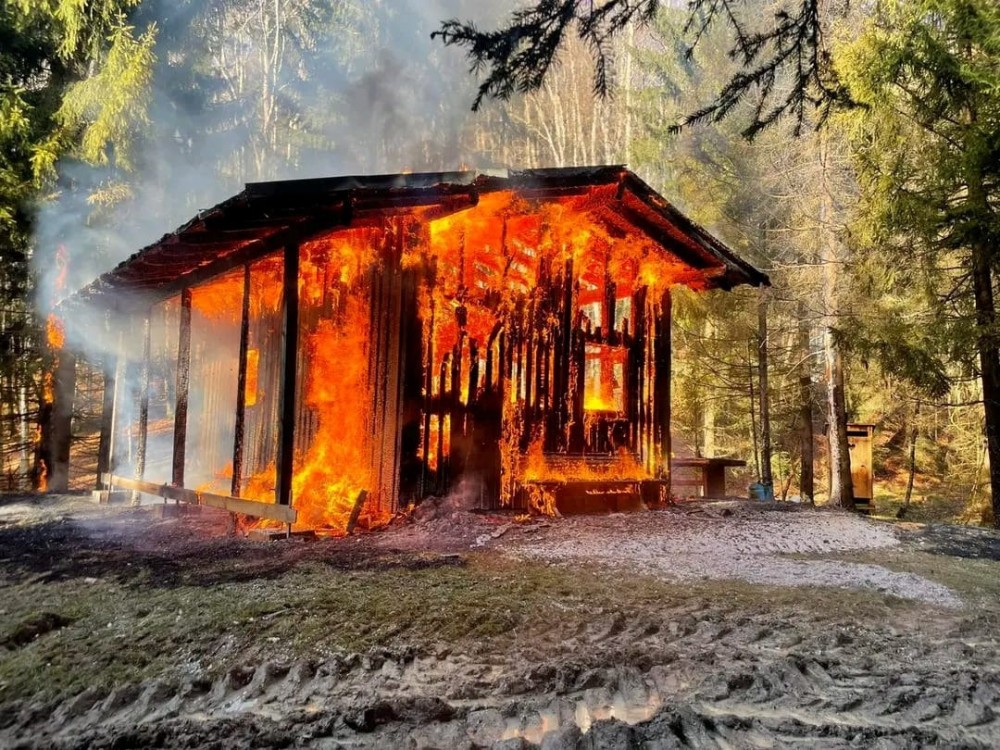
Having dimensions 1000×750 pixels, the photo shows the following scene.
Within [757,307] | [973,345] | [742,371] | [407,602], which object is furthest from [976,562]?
[742,371]

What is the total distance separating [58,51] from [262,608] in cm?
1913

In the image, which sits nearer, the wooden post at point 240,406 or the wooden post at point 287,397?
the wooden post at point 287,397

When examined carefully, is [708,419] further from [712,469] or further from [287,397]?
[287,397]

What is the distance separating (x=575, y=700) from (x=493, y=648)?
0.87 meters

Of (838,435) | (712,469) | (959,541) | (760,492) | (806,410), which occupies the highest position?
(806,410)

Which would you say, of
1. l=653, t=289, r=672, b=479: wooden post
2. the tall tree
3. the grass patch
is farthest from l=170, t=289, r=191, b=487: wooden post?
the tall tree

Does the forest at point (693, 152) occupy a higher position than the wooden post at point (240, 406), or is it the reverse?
the forest at point (693, 152)

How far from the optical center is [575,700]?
321cm

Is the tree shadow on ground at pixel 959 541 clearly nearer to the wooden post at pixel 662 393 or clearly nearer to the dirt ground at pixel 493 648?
the dirt ground at pixel 493 648

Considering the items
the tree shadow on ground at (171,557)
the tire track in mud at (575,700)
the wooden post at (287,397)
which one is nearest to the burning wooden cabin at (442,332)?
the wooden post at (287,397)

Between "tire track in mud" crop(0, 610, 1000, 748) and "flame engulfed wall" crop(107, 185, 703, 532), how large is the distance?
5.43m

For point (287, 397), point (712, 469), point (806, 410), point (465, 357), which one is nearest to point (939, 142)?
point (806, 410)

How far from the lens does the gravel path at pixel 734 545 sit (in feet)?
20.3

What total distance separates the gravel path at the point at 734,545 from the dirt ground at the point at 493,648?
0.22ft
